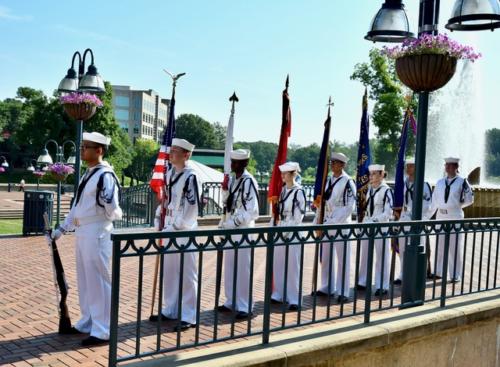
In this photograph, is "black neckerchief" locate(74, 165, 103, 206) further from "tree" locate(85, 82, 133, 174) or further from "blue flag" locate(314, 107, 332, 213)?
"tree" locate(85, 82, 133, 174)

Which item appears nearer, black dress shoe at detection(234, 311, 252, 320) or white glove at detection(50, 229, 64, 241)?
white glove at detection(50, 229, 64, 241)

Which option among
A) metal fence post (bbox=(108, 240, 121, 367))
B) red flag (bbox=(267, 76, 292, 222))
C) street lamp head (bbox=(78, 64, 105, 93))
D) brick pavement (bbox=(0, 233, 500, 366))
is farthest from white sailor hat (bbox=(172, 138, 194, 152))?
street lamp head (bbox=(78, 64, 105, 93))

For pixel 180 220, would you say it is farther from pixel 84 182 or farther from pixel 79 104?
pixel 79 104

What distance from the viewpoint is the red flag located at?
26.0 feet

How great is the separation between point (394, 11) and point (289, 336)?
3880 millimetres

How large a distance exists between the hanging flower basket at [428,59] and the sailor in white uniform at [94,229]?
Result: 11.9 feet

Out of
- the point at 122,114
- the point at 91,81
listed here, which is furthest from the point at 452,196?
the point at 122,114

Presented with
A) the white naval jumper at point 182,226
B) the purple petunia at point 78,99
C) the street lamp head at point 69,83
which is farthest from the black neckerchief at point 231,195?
the street lamp head at point 69,83

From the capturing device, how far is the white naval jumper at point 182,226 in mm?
6707

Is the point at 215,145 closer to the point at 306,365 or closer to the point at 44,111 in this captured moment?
the point at 44,111

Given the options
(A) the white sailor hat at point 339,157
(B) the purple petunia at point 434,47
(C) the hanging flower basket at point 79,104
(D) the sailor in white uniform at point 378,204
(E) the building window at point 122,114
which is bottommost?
(D) the sailor in white uniform at point 378,204

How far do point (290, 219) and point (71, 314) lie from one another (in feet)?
10.2

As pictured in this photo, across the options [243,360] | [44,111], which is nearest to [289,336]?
[243,360]

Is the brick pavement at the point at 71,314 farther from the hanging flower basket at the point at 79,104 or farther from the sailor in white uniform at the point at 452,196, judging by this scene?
the hanging flower basket at the point at 79,104
